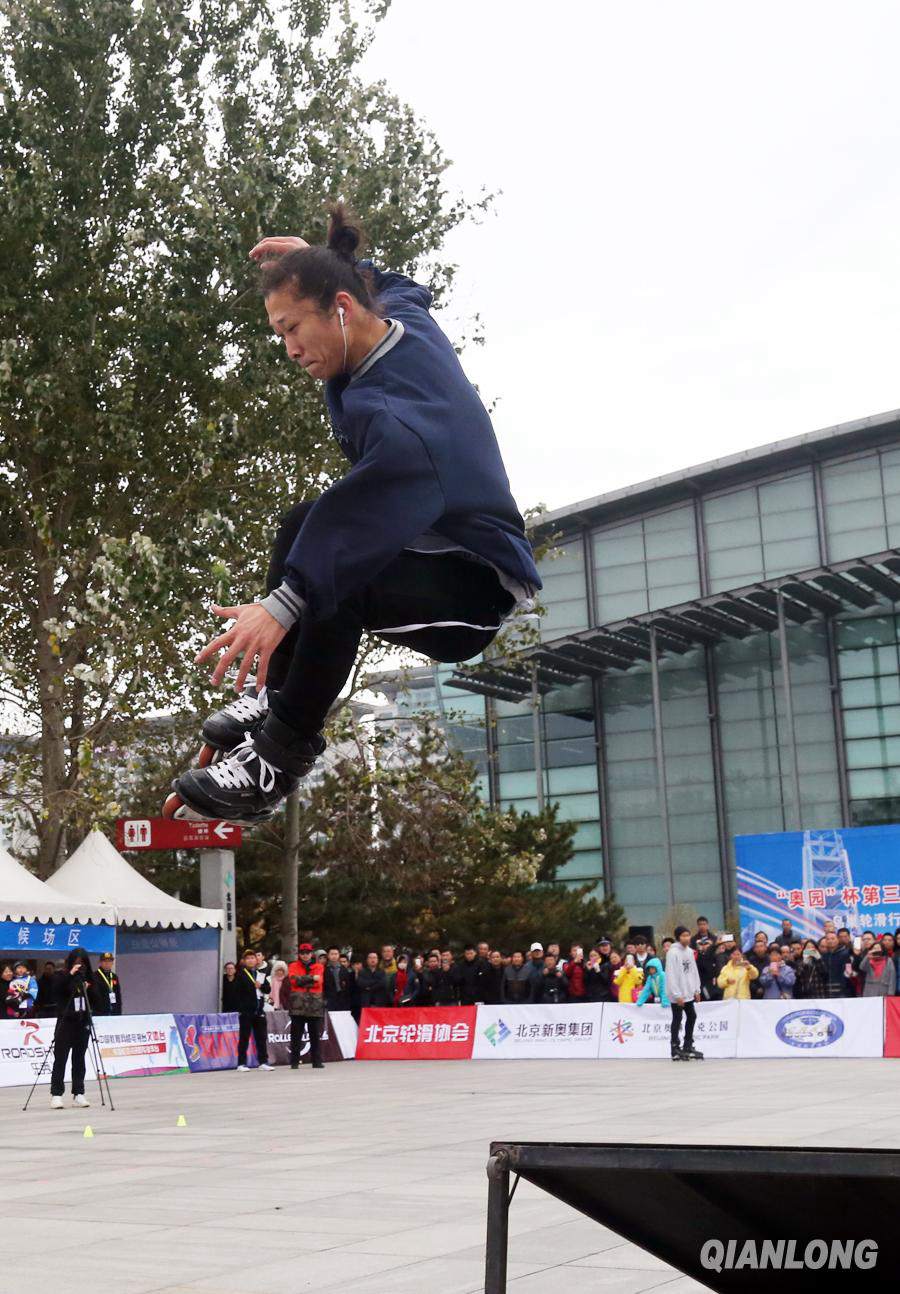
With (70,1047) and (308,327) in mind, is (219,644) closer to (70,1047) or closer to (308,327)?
(308,327)

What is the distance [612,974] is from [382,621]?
79.9 ft

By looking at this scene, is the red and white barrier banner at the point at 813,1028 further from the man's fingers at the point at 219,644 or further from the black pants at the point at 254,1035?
the man's fingers at the point at 219,644

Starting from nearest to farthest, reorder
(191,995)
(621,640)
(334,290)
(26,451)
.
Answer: (334,290) < (26,451) < (191,995) < (621,640)

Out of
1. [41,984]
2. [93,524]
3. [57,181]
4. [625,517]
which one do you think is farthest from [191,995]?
[625,517]

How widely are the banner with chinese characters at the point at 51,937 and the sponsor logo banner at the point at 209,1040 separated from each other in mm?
2443

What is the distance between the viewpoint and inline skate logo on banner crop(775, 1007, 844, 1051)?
2311 centimetres

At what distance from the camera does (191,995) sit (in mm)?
27125

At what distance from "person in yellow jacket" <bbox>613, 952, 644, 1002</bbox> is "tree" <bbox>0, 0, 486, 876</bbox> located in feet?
29.0

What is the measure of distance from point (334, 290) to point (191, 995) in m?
25.5

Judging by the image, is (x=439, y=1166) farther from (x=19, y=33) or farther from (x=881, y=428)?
(x=881, y=428)

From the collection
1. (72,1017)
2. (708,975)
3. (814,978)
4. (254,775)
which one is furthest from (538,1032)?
(254,775)

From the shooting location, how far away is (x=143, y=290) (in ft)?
73.5

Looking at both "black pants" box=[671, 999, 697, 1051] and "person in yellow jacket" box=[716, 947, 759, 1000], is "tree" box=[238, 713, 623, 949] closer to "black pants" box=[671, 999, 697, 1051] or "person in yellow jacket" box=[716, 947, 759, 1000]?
"person in yellow jacket" box=[716, 947, 759, 1000]

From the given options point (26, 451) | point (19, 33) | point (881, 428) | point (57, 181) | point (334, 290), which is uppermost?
point (881, 428)
